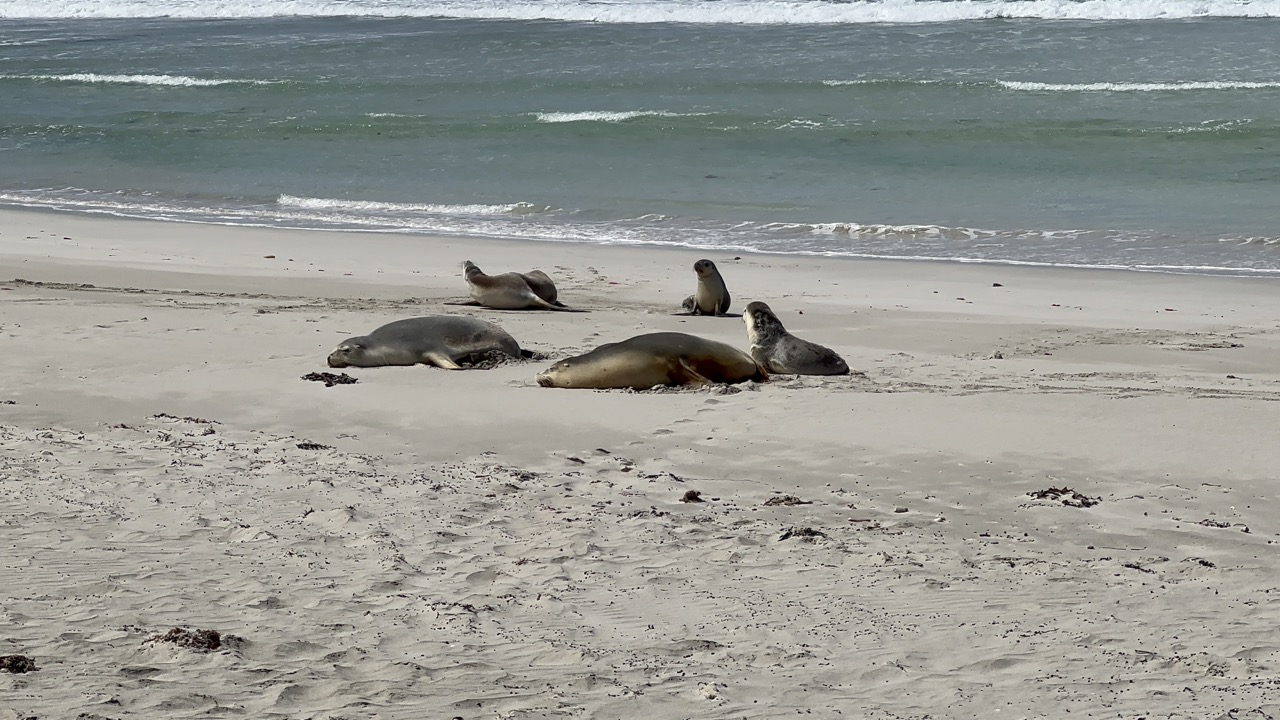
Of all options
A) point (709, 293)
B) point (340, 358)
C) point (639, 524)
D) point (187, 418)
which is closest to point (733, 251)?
point (709, 293)

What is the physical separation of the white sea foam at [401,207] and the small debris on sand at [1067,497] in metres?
9.81

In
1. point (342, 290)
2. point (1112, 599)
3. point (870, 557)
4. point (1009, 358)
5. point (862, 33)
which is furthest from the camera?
point (862, 33)

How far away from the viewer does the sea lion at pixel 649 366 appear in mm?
6879

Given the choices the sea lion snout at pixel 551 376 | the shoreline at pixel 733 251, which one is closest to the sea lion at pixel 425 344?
the sea lion snout at pixel 551 376

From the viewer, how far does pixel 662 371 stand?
22.6 feet

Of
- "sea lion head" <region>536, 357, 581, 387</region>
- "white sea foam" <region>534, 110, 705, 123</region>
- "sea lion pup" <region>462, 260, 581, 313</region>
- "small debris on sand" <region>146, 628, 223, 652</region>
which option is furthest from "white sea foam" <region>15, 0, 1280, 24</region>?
"small debris on sand" <region>146, 628, 223, 652</region>

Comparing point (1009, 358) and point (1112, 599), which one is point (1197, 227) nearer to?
point (1009, 358)

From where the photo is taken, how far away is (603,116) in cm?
2089

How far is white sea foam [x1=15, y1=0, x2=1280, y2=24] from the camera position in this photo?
29375 millimetres

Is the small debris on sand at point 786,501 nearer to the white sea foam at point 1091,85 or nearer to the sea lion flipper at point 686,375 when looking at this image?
the sea lion flipper at point 686,375

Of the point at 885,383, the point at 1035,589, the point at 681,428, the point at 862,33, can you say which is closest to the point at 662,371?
the point at 681,428

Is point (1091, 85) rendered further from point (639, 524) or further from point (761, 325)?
point (639, 524)

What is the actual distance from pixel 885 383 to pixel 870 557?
8.46 ft

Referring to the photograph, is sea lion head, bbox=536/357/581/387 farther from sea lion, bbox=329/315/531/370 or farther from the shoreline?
the shoreline
